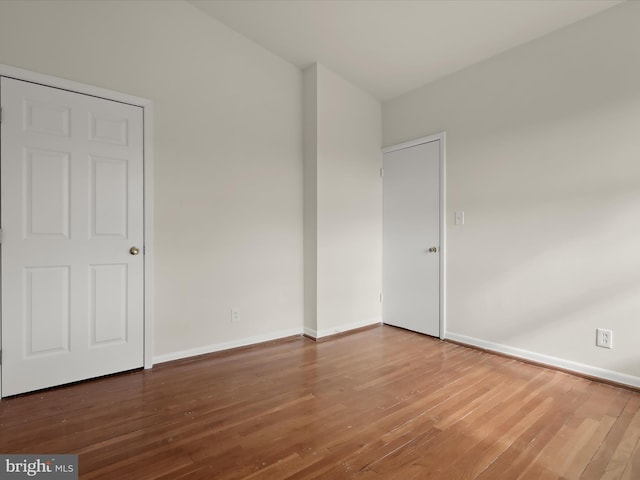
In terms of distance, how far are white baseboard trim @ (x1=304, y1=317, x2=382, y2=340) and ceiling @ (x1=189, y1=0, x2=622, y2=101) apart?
8.70 feet

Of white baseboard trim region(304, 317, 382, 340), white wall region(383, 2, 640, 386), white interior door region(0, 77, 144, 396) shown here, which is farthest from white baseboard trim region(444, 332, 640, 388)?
white interior door region(0, 77, 144, 396)

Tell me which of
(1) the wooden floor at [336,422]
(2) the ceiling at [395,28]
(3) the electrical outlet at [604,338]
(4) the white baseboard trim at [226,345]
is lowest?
(1) the wooden floor at [336,422]

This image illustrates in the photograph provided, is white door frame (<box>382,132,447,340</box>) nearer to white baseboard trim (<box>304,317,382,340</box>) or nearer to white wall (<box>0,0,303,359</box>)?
white baseboard trim (<box>304,317,382,340</box>)

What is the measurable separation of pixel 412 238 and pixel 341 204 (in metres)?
0.86

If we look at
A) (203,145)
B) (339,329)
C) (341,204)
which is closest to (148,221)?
(203,145)

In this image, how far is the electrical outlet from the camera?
2.47 meters

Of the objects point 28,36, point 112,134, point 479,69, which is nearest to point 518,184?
point 479,69

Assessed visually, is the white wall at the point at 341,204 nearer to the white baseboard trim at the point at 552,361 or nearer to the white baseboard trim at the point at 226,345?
the white baseboard trim at the point at 226,345

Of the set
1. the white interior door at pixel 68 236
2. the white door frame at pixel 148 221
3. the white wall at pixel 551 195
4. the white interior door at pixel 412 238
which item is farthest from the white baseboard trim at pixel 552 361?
the white interior door at pixel 68 236

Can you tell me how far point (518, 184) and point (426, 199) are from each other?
35.4 inches

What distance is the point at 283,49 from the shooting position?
3424 millimetres

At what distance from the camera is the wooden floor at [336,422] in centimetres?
160

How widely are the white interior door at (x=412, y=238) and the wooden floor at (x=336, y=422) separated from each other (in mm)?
893

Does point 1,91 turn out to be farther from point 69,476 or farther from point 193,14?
point 69,476
